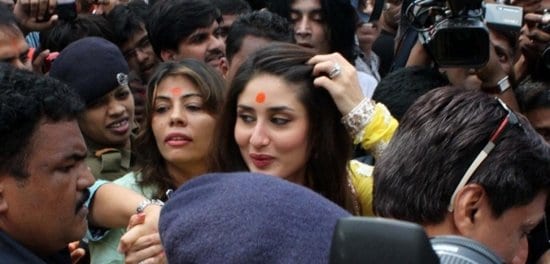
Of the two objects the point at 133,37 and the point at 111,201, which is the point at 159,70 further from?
the point at 133,37

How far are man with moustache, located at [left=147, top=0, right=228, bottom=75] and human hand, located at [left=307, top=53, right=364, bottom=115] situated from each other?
5.26ft

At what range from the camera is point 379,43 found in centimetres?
614

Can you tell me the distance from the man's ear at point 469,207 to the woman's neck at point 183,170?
5.35ft

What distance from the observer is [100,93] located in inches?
147

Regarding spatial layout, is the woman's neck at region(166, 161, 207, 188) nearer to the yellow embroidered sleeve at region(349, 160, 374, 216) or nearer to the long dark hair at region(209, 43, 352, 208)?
the long dark hair at region(209, 43, 352, 208)

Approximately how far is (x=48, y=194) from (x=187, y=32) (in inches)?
90.6

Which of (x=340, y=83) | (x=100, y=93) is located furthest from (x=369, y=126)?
(x=100, y=93)

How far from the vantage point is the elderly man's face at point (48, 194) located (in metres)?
2.07

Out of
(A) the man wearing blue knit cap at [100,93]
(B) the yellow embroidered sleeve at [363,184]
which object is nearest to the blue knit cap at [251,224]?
(B) the yellow embroidered sleeve at [363,184]

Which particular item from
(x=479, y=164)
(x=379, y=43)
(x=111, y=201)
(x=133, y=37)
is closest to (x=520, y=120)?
(x=479, y=164)

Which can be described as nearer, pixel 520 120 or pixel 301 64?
pixel 520 120

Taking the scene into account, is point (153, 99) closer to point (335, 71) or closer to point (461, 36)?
point (335, 71)

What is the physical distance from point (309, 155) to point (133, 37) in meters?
2.39

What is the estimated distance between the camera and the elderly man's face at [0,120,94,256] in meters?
2.07
